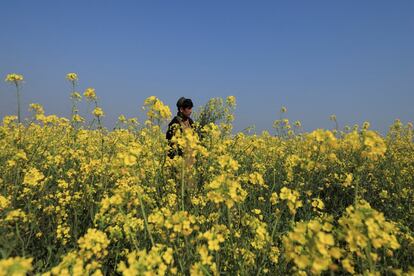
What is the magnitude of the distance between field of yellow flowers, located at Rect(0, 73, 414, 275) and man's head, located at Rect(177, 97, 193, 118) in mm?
604

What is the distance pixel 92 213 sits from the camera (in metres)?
3.08

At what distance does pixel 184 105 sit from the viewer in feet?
16.1

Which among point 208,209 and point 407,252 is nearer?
point 407,252

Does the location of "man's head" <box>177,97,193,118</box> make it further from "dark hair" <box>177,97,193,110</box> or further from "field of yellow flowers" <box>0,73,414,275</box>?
"field of yellow flowers" <box>0,73,414,275</box>

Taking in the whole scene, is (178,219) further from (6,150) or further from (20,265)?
(6,150)

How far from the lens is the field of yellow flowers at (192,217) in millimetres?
1529

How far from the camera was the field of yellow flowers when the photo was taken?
1529 millimetres

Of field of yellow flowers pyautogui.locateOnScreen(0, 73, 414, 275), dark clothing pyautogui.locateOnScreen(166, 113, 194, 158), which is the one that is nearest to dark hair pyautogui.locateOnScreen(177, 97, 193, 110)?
dark clothing pyautogui.locateOnScreen(166, 113, 194, 158)

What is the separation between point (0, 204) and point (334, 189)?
15.4ft

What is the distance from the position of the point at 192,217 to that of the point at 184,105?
3.14 meters

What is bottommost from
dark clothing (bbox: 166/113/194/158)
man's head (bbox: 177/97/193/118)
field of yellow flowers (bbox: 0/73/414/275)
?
field of yellow flowers (bbox: 0/73/414/275)

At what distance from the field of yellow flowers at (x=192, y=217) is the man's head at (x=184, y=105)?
604 mm

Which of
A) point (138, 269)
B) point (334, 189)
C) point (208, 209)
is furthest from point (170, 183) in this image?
point (334, 189)

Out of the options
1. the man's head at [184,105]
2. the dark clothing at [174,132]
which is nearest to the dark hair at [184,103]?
the man's head at [184,105]
